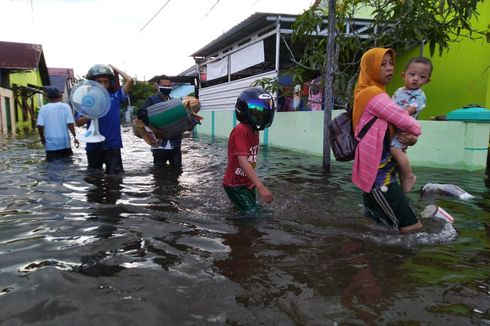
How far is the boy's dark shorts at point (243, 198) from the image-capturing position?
402 centimetres

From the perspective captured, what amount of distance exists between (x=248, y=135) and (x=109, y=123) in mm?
3246

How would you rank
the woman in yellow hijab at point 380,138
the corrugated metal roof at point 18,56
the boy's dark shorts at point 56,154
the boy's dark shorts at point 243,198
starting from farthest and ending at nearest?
the corrugated metal roof at point 18,56
the boy's dark shorts at point 56,154
the boy's dark shorts at point 243,198
the woman in yellow hijab at point 380,138

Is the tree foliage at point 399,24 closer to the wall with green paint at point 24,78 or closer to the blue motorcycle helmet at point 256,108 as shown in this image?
the blue motorcycle helmet at point 256,108

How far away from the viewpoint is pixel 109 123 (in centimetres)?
613

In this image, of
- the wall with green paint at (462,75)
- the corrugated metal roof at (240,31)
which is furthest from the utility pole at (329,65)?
the corrugated metal roof at (240,31)

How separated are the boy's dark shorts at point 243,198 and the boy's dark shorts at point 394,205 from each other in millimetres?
1295

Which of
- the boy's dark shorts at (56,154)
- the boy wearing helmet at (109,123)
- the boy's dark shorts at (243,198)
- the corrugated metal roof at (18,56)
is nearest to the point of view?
the boy's dark shorts at (243,198)

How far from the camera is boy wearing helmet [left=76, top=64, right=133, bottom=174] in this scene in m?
5.87

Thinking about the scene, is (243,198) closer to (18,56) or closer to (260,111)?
(260,111)

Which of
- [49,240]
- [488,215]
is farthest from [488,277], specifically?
[49,240]

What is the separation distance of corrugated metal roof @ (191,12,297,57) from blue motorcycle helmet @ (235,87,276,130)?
9.75m

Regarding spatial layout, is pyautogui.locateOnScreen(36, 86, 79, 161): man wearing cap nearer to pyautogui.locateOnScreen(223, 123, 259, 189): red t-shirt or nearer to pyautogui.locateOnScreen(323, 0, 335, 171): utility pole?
pyautogui.locateOnScreen(223, 123, 259, 189): red t-shirt

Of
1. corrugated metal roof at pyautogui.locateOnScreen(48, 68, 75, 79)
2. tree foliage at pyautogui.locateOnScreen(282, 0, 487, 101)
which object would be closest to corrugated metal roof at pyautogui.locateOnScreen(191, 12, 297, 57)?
tree foliage at pyautogui.locateOnScreen(282, 0, 487, 101)

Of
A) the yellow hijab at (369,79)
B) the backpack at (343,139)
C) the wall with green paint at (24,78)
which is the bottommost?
the backpack at (343,139)
